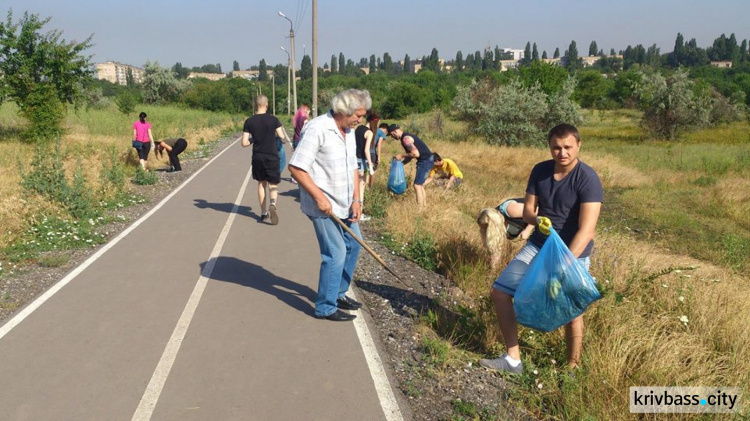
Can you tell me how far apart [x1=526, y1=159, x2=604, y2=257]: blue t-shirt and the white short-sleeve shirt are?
1769 mm

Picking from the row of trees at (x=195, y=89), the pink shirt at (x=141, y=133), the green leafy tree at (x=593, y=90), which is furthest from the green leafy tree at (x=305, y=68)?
the pink shirt at (x=141, y=133)

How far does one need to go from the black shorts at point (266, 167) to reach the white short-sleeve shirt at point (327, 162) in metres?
4.46

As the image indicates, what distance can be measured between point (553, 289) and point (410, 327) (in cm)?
187

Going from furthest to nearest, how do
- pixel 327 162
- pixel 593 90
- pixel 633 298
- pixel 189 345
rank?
pixel 593 90 < pixel 633 298 < pixel 327 162 < pixel 189 345

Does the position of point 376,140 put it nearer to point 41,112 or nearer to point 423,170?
point 423,170

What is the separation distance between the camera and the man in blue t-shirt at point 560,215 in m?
3.91

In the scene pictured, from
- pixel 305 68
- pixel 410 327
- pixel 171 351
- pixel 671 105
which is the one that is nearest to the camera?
pixel 171 351

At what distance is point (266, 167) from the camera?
965cm

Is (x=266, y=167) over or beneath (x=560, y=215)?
beneath

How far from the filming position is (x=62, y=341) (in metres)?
5.02

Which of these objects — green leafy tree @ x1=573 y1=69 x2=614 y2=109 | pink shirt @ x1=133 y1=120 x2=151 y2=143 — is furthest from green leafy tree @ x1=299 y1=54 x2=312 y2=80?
Answer: pink shirt @ x1=133 y1=120 x2=151 y2=143

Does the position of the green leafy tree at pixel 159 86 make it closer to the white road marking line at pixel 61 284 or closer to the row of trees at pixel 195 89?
the row of trees at pixel 195 89

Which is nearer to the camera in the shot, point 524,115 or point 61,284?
point 61,284

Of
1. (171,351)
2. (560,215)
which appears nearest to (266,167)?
(171,351)
